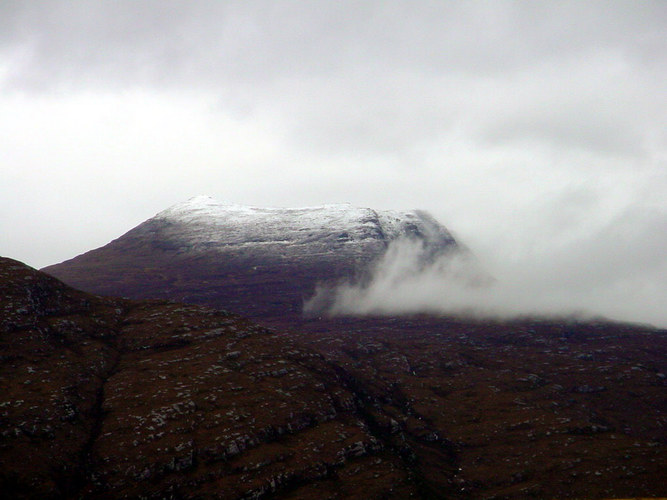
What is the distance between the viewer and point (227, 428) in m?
134

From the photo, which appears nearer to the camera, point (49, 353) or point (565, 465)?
point (49, 353)

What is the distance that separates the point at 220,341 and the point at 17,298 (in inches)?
2443

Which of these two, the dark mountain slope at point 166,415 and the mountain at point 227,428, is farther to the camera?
the mountain at point 227,428

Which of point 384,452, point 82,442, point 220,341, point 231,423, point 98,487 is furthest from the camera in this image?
point 220,341

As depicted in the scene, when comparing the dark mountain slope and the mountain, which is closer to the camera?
the dark mountain slope

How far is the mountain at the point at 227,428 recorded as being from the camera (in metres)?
116

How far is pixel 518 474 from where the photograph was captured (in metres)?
152

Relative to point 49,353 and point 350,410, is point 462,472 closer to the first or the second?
point 350,410

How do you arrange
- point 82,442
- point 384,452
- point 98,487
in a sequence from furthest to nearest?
point 384,452, point 82,442, point 98,487

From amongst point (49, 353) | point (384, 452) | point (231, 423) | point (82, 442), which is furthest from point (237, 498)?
point (49, 353)

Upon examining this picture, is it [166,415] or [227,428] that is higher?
[166,415]

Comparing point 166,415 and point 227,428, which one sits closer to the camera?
point 166,415

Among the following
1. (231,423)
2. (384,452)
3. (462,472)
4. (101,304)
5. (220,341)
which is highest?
(101,304)

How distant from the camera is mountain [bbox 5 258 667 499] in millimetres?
115875
